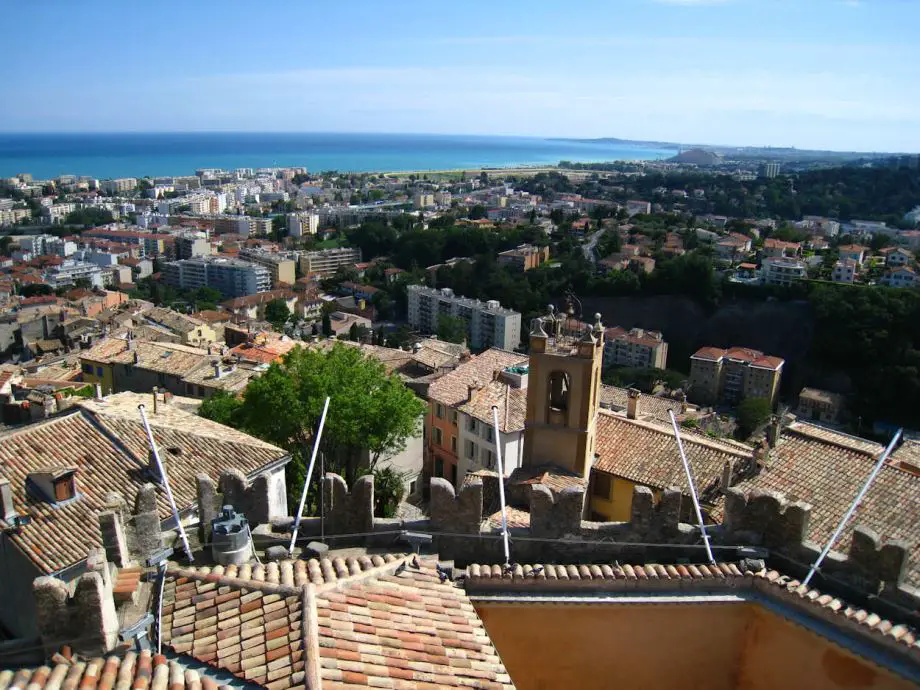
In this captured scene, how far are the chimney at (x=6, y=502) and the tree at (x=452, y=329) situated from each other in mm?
74117

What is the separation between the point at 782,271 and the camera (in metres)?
95.9

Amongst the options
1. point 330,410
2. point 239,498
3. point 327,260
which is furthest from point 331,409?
point 327,260

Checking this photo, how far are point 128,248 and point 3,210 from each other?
70.1m

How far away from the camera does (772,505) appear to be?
30.7 ft

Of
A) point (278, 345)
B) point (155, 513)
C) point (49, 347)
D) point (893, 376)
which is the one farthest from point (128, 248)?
point (155, 513)

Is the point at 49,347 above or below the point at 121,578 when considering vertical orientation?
below

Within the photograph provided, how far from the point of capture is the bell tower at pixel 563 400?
56.8 feet

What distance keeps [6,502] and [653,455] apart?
14.6 m

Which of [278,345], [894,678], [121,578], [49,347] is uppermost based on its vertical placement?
[121,578]

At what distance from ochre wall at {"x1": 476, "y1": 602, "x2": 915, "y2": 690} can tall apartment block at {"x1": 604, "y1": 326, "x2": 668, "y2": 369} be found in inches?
2915

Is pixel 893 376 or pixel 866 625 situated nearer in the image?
pixel 866 625

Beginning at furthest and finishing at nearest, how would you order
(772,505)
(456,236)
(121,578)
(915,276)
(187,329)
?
1. (456,236)
2. (915,276)
3. (187,329)
4. (772,505)
5. (121,578)

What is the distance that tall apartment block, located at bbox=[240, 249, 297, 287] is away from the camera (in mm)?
124312

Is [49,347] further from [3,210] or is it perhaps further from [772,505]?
[3,210]
